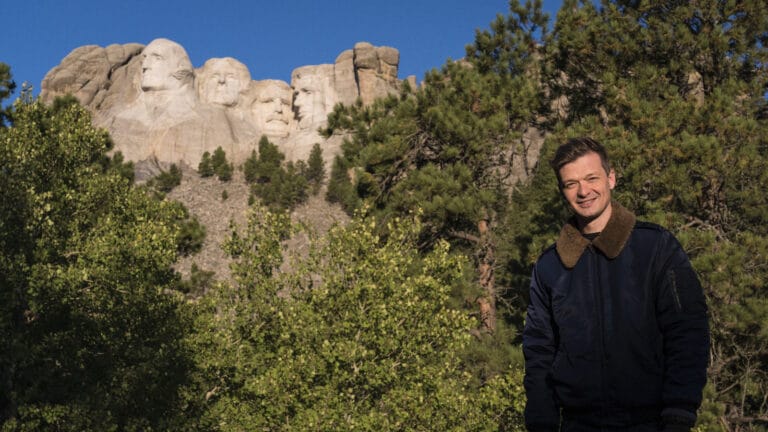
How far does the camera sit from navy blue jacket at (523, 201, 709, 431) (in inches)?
110

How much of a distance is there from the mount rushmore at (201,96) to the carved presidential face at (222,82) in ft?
0.54

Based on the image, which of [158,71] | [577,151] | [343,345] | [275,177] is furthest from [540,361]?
[158,71]

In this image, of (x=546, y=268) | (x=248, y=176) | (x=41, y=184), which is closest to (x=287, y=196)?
(x=248, y=176)

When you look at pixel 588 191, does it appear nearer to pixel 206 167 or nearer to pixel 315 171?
pixel 315 171

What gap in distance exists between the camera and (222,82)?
11138 centimetres

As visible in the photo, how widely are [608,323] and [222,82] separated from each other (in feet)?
375

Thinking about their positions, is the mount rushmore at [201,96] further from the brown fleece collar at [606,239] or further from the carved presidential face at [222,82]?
→ the brown fleece collar at [606,239]

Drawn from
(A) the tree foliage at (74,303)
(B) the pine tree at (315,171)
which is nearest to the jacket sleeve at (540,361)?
(A) the tree foliage at (74,303)

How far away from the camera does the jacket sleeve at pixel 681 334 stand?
106 inches

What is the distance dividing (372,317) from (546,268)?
1199 centimetres

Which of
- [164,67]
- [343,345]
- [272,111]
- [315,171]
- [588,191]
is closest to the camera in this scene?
[588,191]

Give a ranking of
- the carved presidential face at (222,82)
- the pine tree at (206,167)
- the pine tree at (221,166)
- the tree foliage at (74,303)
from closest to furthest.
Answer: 1. the tree foliage at (74,303)
2. the pine tree at (221,166)
3. the pine tree at (206,167)
4. the carved presidential face at (222,82)

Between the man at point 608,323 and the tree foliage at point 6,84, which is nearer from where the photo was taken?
the man at point 608,323

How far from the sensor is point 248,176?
9238 cm
